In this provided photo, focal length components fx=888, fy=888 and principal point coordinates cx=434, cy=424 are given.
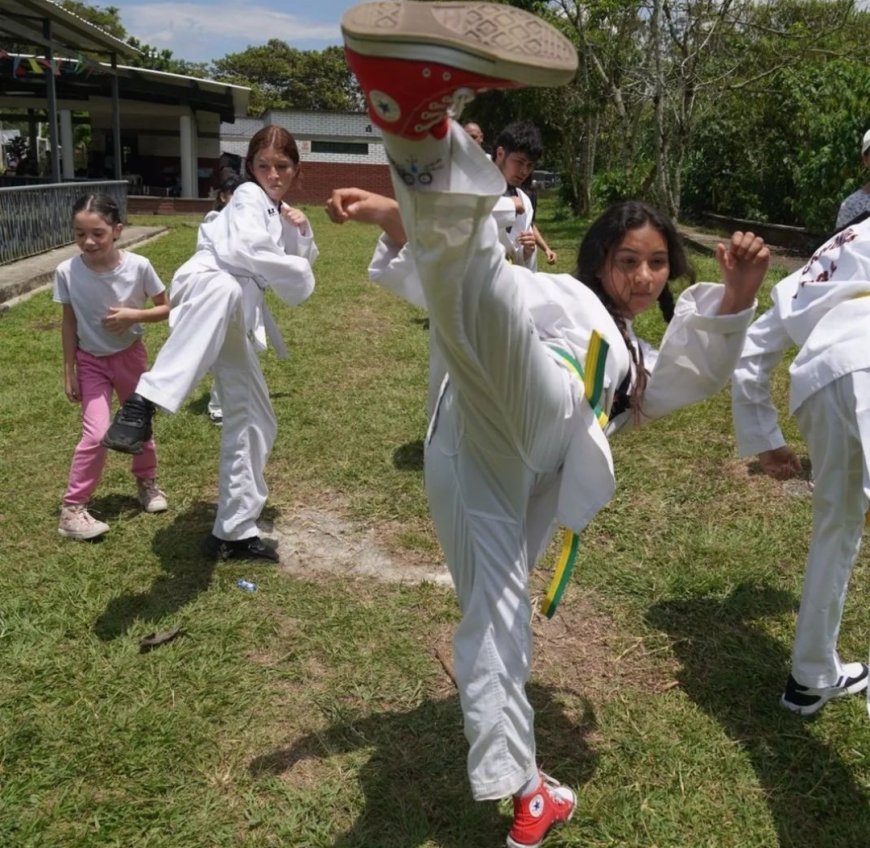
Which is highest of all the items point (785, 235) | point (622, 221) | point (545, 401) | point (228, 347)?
point (622, 221)

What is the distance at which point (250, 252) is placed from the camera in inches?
135

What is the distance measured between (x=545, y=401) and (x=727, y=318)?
0.61 metres

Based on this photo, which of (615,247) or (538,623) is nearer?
(615,247)

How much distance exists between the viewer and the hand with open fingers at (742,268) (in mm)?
2113

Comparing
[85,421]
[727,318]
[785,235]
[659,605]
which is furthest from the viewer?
[785,235]

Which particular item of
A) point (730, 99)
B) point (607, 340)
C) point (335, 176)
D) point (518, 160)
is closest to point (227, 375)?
point (607, 340)

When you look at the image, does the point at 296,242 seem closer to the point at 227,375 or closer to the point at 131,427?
the point at 227,375

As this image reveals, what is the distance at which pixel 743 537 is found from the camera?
3.87 metres

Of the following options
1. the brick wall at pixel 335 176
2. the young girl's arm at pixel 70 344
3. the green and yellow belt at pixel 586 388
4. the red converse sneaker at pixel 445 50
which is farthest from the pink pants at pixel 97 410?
the brick wall at pixel 335 176

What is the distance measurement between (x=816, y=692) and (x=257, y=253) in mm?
2475

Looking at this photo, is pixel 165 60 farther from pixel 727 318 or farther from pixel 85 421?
pixel 727 318

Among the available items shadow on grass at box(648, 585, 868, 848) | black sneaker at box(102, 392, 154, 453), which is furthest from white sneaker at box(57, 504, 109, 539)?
shadow on grass at box(648, 585, 868, 848)

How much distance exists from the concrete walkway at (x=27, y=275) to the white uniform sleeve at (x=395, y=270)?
6321mm

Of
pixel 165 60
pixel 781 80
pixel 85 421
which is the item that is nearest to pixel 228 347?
pixel 85 421
